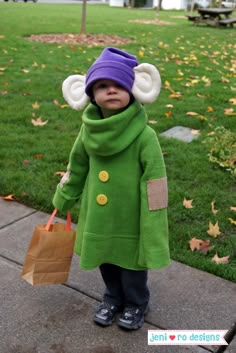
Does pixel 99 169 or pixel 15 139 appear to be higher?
pixel 99 169

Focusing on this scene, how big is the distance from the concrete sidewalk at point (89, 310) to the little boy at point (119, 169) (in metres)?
0.32

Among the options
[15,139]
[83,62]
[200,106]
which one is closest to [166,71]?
[83,62]

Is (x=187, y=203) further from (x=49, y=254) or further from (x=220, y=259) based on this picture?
(x=49, y=254)

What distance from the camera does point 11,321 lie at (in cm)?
240

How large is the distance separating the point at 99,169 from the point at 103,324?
2.67 ft

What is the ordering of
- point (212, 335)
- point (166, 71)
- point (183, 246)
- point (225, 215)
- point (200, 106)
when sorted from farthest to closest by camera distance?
point (166, 71) < point (200, 106) < point (225, 215) < point (183, 246) < point (212, 335)

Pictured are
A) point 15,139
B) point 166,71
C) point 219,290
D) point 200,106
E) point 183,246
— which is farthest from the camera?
point 166,71

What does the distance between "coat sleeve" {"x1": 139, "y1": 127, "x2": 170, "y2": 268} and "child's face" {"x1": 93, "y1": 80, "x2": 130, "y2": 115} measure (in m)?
0.18

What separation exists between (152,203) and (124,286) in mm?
533

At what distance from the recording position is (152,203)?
2104 millimetres

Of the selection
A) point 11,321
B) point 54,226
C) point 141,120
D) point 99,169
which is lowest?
point 11,321

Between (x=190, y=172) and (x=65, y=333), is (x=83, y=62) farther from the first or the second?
(x=65, y=333)

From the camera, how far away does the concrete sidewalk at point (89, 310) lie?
2.28m

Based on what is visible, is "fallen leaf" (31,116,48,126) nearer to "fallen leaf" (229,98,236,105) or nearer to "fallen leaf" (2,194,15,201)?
"fallen leaf" (2,194,15,201)
